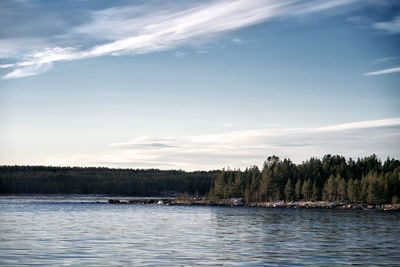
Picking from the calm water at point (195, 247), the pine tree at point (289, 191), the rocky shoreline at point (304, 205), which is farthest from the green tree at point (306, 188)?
the calm water at point (195, 247)

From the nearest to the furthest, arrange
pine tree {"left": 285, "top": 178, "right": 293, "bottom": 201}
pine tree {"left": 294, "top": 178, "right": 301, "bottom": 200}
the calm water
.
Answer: the calm water < pine tree {"left": 294, "top": 178, "right": 301, "bottom": 200} < pine tree {"left": 285, "top": 178, "right": 293, "bottom": 201}

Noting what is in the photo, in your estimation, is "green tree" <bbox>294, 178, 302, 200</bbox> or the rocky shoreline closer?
the rocky shoreline

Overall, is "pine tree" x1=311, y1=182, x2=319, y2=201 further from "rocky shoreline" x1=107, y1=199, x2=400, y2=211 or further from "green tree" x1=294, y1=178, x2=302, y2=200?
"rocky shoreline" x1=107, y1=199, x2=400, y2=211

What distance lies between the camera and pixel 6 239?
5141 centimetres

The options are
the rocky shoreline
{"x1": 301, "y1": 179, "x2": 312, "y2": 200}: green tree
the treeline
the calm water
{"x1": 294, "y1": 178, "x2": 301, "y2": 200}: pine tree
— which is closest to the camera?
the calm water

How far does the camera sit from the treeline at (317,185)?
15960cm

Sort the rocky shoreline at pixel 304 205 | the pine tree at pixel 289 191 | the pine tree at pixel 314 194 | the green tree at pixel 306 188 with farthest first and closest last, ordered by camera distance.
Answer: the pine tree at pixel 289 191
the green tree at pixel 306 188
the pine tree at pixel 314 194
the rocky shoreline at pixel 304 205

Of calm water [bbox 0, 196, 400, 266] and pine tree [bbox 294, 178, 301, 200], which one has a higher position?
pine tree [bbox 294, 178, 301, 200]

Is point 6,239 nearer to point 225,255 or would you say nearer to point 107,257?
point 107,257

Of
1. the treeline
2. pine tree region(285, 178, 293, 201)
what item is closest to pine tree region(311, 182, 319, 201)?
the treeline

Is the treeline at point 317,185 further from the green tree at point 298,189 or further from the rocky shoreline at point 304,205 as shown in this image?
the rocky shoreline at point 304,205

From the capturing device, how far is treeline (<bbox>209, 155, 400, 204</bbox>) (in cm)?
15960

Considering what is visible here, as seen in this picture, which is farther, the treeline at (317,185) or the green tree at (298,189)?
the green tree at (298,189)

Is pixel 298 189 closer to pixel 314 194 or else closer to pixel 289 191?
pixel 289 191
